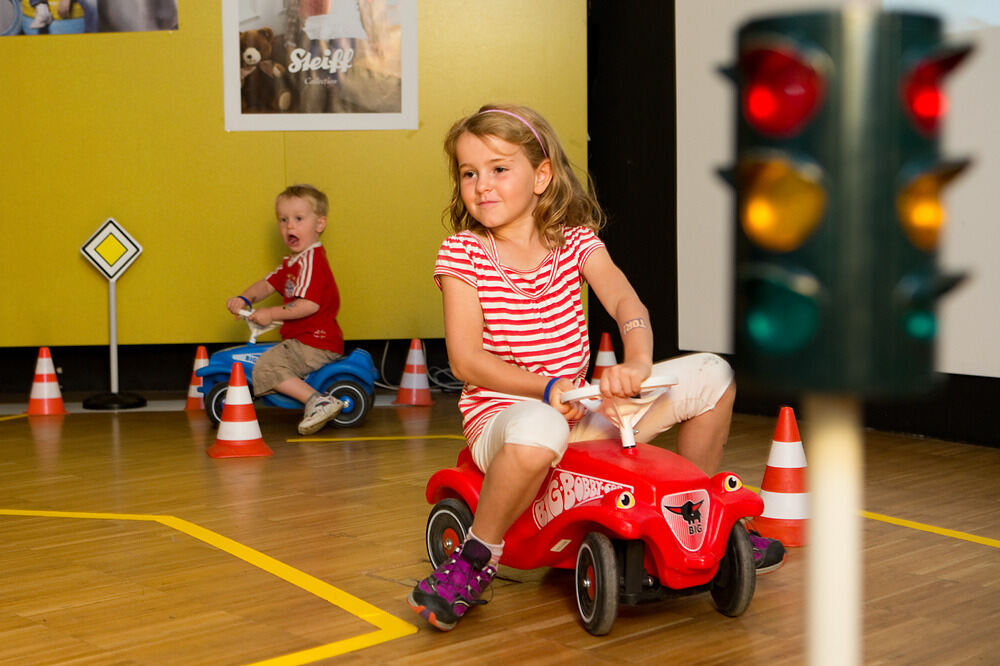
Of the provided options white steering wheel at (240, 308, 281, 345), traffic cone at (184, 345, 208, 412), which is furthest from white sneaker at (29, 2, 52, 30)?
white steering wheel at (240, 308, 281, 345)

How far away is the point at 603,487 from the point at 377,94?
3.74 meters

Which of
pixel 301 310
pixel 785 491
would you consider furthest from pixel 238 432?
pixel 785 491

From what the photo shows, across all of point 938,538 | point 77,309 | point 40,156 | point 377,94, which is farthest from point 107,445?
point 938,538

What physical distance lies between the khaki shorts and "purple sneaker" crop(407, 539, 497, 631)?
2562 millimetres

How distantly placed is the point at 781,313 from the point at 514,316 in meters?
1.62

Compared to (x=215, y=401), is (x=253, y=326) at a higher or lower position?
higher

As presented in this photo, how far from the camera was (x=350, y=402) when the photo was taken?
4.48 metres

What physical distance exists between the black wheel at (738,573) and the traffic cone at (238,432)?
7.24 feet

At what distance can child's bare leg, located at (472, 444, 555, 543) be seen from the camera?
1927mm

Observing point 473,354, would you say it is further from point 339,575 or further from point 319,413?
point 319,413

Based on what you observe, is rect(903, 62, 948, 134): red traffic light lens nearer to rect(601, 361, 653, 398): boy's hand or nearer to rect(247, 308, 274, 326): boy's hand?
rect(601, 361, 653, 398): boy's hand

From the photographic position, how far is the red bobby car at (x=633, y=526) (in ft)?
6.23

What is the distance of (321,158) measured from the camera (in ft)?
17.4

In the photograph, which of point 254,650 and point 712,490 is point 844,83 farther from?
point 254,650
